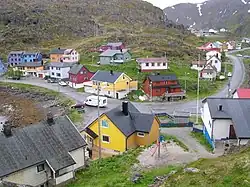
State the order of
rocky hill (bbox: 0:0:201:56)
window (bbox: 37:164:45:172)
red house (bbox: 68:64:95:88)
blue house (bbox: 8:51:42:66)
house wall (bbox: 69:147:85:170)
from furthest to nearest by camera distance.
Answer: rocky hill (bbox: 0:0:201:56) → blue house (bbox: 8:51:42:66) → red house (bbox: 68:64:95:88) → house wall (bbox: 69:147:85:170) → window (bbox: 37:164:45:172)

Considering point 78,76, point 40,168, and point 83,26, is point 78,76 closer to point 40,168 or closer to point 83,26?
point 40,168

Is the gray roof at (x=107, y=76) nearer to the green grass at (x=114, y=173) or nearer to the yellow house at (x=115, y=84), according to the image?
the yellow house at (x=115, y=84)

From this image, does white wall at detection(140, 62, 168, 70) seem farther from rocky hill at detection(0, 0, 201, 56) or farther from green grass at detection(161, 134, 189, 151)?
green grass at detection(161, 134, 189, 151)

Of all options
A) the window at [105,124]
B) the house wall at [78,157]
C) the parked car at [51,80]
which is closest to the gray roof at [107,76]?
the parked car at [51,80]

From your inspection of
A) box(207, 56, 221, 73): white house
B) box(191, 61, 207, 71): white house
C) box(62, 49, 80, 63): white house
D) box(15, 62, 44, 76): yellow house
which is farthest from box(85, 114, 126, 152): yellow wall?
box(62, 49, 80, 63): white house

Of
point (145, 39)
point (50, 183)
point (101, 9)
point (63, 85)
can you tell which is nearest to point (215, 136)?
point (50, 183)
